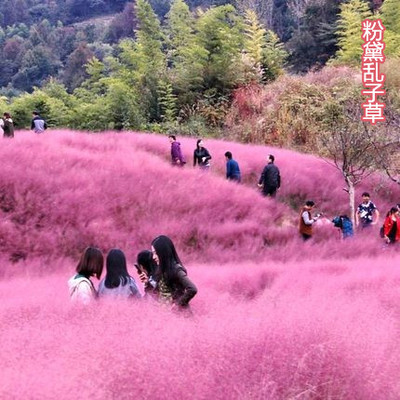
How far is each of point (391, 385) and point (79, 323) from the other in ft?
7.23

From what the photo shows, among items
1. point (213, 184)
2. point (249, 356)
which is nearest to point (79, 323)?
point (249, 356)

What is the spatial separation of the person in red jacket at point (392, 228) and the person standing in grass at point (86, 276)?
25.3 feet

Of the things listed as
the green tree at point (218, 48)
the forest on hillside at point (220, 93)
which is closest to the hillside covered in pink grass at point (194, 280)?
the forest on hillside at point (220, 93)

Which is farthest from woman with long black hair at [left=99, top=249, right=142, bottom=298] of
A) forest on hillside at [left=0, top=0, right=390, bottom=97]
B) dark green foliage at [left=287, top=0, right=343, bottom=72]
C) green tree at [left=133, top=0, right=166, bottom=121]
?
dark green foliage at [left=287, top=0, right=343, bottom=72]

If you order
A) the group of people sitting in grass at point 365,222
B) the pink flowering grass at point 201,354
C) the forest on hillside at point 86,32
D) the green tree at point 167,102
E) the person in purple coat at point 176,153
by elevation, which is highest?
the forest on hillside at point 86,32

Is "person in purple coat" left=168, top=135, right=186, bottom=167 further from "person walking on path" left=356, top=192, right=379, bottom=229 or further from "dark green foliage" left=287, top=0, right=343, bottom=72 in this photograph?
"dark green foliage" left=287, top=0, right=343, bottom=72

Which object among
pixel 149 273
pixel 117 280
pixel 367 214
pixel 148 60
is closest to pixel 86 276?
pixel 117 280

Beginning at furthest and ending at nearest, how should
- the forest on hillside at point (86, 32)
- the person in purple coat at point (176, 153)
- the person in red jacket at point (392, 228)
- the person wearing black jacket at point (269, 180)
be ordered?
the forest on hillside at point (86, 32)
the person in purple coat at point (176, 153)
the person wearing black jacket at point (269, 180)
the person in red jacket at point (392, 228)

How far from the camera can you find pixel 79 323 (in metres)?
4.27

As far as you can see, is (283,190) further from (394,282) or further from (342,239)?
(394,282)

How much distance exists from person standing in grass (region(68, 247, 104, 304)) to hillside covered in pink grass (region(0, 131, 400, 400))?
8.5 inches

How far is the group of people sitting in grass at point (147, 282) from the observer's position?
5086 millimetres

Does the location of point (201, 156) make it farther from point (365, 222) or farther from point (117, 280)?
point (117, 280)

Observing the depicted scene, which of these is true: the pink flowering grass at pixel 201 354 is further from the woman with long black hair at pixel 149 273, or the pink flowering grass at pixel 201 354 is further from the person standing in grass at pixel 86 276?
the woman with long black hair at pixel 149 273
